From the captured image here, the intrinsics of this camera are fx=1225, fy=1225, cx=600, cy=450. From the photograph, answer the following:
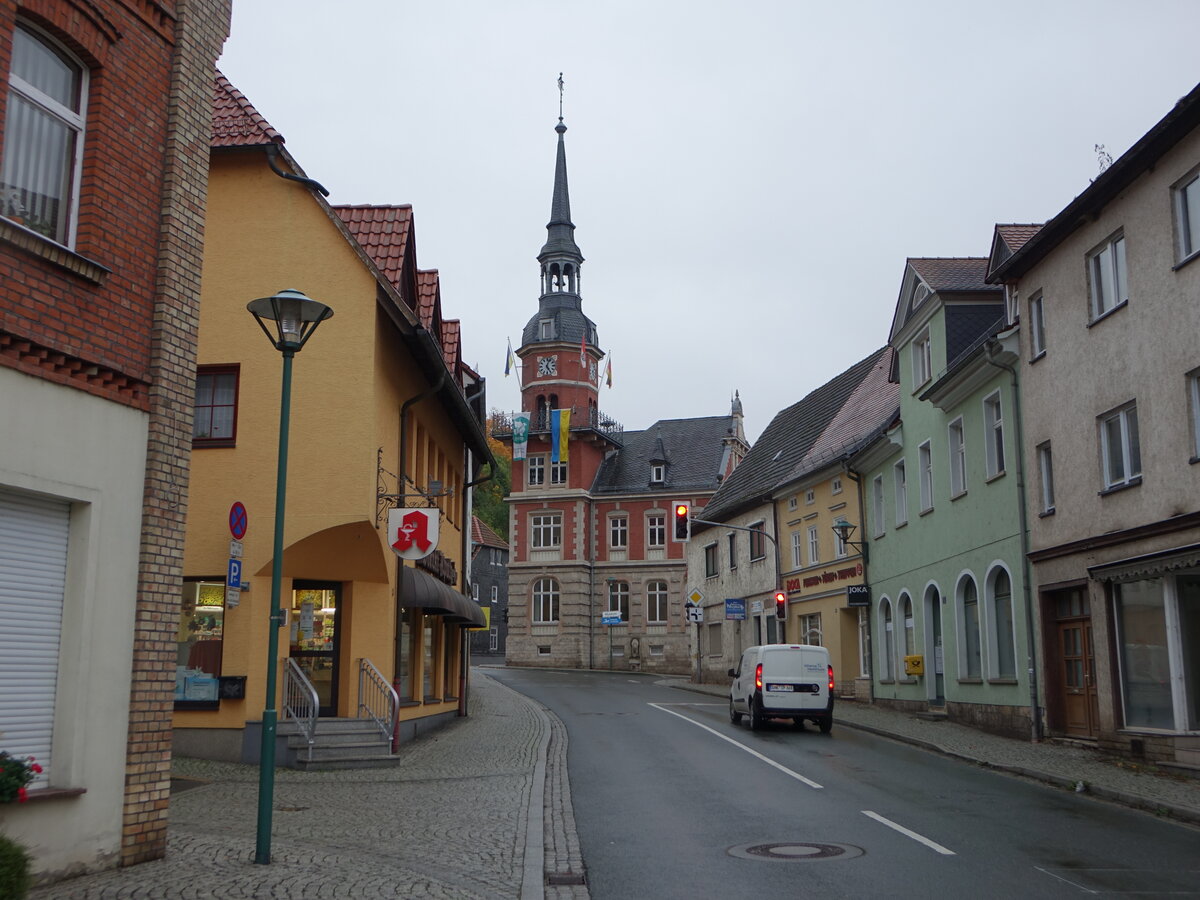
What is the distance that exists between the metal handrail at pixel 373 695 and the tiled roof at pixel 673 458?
5125 centimetres

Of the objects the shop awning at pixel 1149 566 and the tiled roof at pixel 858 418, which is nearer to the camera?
the shop awning at pixel 1149 566

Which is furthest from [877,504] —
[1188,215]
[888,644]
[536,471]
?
[536,471]

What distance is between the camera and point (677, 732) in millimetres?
23844

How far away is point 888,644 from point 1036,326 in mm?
12200

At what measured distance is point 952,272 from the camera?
28109 mm

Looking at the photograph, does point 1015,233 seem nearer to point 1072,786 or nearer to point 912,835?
point 1072,786

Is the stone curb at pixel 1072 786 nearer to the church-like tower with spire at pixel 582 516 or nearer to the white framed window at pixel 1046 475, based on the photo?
the white framed window at pixel 1046 475

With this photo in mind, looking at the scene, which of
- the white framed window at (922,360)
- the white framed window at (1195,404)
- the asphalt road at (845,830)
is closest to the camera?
the asphalt road at (845,830)

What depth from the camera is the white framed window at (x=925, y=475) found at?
2853 centimetres

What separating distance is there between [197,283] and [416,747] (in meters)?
11.8

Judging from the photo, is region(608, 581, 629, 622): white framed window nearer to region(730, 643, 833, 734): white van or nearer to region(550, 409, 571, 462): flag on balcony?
region(550, 409, 571, 462): flag on balcony

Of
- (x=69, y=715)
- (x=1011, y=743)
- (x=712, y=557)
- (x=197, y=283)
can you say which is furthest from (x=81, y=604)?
(x=712, y=557)

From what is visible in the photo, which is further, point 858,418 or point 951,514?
point 858,418

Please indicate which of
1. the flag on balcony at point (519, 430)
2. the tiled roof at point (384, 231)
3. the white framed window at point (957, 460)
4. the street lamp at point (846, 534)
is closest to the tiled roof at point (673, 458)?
the flag on balcony at point (519, 430)
